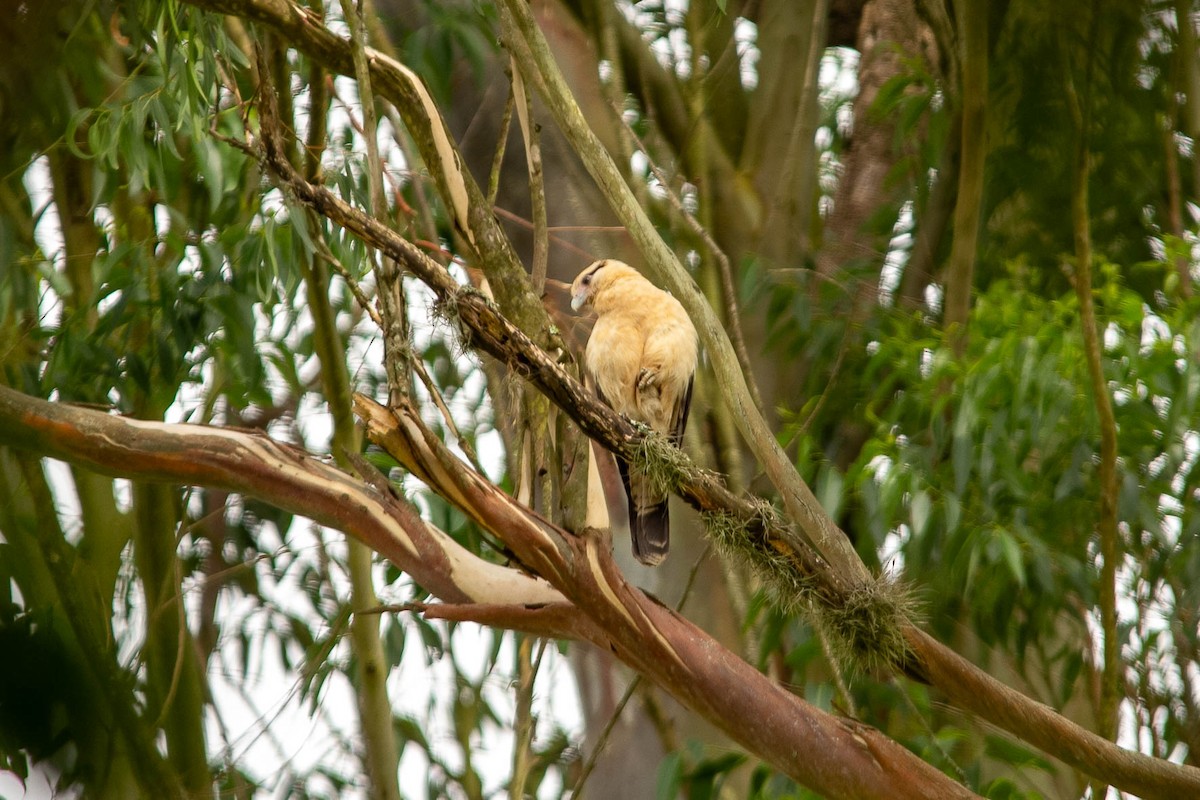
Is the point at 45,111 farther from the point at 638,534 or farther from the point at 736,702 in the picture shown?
the point at 638,534

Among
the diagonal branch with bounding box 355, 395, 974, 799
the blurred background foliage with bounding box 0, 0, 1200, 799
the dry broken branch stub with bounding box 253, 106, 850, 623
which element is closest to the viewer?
the dry broken branch stub with bounding box 253, 106, 850, 623

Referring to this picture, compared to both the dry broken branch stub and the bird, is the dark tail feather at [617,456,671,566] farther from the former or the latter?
the dry broken branch stub

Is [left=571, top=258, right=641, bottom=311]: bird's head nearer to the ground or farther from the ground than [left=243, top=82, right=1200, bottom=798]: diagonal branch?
farther from the ground

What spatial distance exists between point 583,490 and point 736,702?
418 millimetres

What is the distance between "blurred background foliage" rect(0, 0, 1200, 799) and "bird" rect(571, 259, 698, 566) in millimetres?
189

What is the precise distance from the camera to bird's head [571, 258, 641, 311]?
11.2 feet

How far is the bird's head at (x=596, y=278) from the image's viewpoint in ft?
11.2

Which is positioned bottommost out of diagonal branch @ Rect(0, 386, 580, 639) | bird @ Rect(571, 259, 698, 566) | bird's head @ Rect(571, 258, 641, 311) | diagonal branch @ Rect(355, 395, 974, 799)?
diagonal branch @ Rect(355, 395, 974, 799)

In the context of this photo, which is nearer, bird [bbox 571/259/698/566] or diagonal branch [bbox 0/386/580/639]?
diagonal branch [bbox 0/386/580/639]

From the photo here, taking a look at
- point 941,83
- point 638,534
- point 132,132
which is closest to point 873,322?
point 941,83

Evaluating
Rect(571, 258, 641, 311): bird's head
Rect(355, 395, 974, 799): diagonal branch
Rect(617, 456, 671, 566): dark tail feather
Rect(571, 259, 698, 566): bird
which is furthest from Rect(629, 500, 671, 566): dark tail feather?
Rect(355, 395, 974, 799): diagonal branch

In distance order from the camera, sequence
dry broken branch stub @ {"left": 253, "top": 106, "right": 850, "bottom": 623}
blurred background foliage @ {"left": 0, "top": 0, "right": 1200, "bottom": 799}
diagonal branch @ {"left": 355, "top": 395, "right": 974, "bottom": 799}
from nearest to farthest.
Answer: dry broken branch stub @ {"left": 253, "top": 106, "right": 850, "bottom": 623} → diagonal branch @ {"left": 355, "top": 395, "right": 974, "bottom": 799} → blurred background foliage @ {"left": 0, "top": 0, "right": 1200, "bottom": 799}

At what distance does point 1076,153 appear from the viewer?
9.71 feet

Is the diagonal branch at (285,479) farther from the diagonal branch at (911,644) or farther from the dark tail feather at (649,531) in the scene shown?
the dark tail feather at (649,531)
